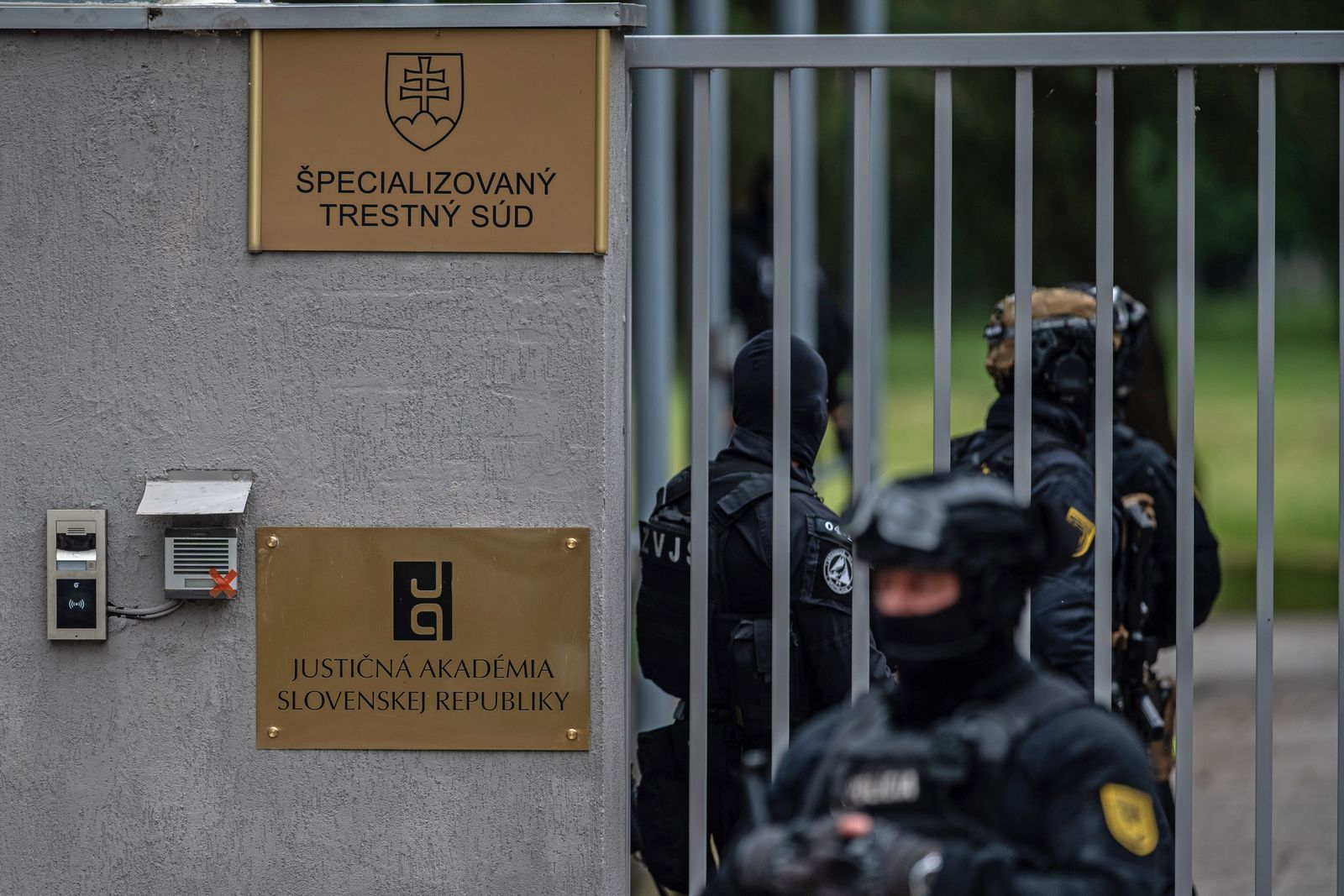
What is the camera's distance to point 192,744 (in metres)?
3.85

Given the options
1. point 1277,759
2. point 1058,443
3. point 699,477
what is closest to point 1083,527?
point 1058,443

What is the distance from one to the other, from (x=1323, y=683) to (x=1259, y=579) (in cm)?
822

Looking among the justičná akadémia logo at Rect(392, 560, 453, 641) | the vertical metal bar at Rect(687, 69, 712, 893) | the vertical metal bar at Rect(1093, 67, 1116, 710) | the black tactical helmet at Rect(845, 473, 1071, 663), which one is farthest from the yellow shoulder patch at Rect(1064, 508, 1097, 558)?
the black tactical helmet at Rect(845, 473, 1071, 663)

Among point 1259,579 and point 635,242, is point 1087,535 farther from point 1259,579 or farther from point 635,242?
point 635,242

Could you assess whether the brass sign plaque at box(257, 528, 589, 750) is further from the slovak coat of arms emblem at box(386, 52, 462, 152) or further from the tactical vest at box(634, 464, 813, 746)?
the slovak coat of arms emblem at box(386, 52, 462, 152)

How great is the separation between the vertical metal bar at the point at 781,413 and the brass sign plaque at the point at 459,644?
457 millimetres

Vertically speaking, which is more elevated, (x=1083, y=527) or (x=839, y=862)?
(x=1083, y=527)

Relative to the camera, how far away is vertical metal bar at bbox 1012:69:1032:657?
381 cm

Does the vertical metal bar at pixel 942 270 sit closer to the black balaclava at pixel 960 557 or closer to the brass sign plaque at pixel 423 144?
the brass sign plaque at pixel 423 144

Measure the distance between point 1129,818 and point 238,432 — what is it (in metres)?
2.34

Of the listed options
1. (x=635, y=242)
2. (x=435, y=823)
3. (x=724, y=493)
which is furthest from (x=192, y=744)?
(x=635, y=242)

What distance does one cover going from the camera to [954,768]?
7.50 feet

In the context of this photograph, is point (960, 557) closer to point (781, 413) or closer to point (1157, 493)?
point (781, 413)

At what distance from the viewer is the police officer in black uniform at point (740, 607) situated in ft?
13.4
